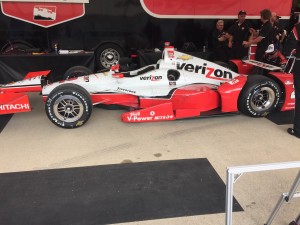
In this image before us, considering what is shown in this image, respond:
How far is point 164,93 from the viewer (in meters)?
4.44

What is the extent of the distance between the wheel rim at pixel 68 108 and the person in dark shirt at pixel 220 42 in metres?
4.14

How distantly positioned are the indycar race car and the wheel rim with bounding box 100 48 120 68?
8.86ft

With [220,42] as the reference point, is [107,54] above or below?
below

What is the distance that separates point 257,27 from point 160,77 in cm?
472

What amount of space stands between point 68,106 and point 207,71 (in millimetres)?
2190

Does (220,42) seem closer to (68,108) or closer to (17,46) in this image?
(68,108)

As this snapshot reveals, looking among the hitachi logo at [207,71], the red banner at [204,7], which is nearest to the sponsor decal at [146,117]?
the hitachi logo at [207,71]

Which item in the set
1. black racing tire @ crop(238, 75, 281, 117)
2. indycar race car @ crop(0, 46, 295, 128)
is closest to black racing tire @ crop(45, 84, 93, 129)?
indycar race car @ crop(0, 46, 295, 128)

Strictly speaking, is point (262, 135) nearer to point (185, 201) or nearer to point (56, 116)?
point (185, 201)

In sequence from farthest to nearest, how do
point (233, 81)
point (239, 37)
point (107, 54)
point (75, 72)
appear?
point (107, 54)
point (239, 37)
point (75, 72)
point (233, 81)

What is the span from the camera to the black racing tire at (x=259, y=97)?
4352mm

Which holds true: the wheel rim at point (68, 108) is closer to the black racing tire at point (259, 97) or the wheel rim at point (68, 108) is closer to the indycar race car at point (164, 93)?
Result: the indycar race car at point (164, 93)

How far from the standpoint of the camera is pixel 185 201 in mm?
2688

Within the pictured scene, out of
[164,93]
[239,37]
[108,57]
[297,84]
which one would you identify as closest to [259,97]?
[297,84]
